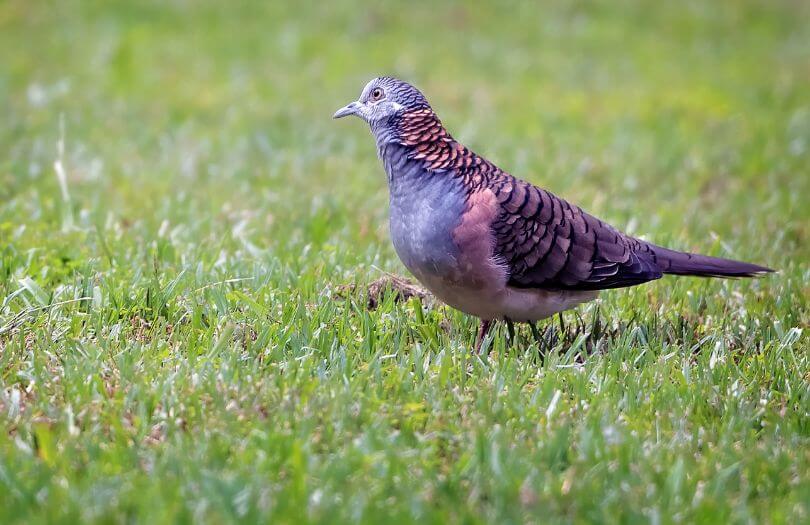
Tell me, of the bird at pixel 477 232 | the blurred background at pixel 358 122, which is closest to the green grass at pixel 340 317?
the blurred background at pixel 358 122

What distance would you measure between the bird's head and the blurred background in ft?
4.14

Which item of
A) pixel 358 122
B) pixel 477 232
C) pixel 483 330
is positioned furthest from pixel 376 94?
pixel 358 122

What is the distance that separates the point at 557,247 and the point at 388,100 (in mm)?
1066

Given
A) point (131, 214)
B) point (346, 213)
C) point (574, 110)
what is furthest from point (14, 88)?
point (574, 110)

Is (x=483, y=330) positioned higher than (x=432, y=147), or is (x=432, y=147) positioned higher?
(x=432, y=147)

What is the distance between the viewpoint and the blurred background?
6.87 metres

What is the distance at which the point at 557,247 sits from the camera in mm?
4773

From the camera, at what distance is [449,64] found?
460 inches

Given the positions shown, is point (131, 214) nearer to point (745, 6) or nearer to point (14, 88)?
point (14, 88)

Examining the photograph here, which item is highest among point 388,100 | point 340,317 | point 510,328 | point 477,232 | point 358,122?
point 388,100

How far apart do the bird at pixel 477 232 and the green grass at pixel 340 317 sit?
24 centimetres

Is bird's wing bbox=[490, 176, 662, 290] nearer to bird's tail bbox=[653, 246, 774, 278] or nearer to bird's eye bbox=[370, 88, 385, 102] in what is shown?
bird's tail bbox=[653, 246, 774, 278]

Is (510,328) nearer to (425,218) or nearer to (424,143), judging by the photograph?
(425,218)

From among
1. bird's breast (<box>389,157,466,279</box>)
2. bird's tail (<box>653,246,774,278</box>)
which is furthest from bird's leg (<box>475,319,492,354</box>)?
bird's tail (<box>653,246,774,278</box>)
